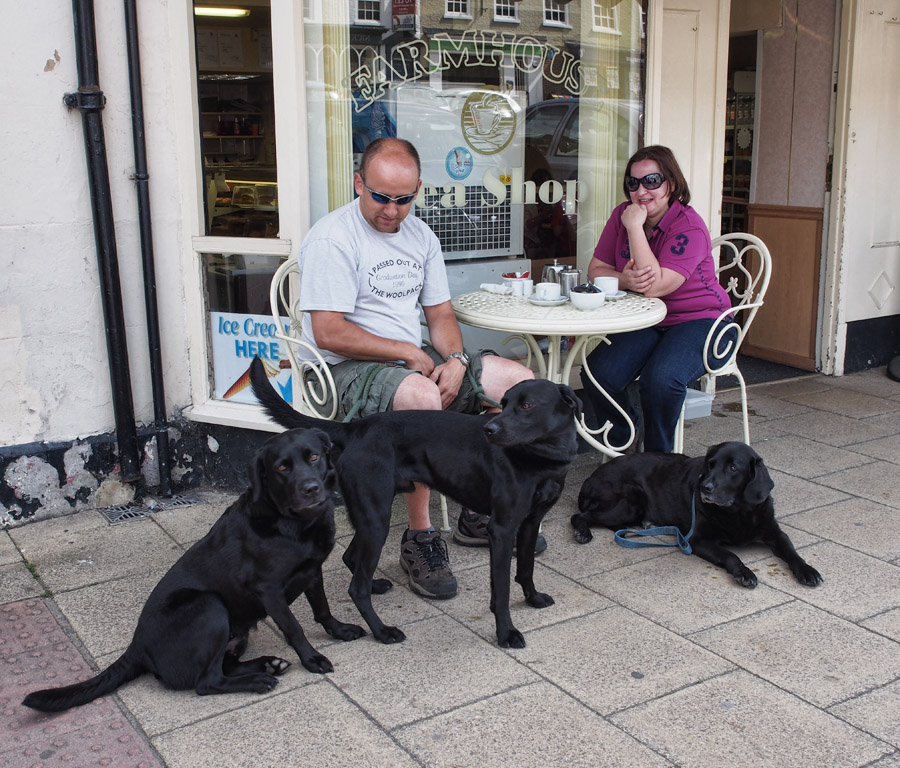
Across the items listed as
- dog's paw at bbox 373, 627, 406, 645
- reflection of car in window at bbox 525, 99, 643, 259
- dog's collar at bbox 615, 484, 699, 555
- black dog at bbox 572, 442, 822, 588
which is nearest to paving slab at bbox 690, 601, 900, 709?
black dog at bbox 572, 442, 822, 588

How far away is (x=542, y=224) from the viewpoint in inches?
203

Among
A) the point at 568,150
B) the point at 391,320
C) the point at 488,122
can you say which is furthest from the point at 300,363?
the point at 568,150

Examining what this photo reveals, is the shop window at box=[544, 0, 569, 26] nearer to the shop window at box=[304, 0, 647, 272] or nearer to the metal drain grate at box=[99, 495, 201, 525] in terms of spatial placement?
the shop window at box=[304, 0, 647, 272]

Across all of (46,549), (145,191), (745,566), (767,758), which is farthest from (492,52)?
(767,758)

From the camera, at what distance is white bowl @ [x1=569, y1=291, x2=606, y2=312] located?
3.91 m

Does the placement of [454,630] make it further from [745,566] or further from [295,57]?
[295,57]

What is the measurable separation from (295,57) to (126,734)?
2815 millimetres

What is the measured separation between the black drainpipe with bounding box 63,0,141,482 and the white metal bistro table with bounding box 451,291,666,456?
4.83 feet

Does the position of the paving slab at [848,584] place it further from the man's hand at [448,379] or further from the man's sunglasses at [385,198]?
the man's sunglasses at [385,198]

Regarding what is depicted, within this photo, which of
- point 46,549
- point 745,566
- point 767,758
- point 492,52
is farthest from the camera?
point 492,52

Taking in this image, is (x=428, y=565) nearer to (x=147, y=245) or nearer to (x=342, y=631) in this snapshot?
(x=342, y=631)

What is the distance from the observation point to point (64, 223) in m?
4.00

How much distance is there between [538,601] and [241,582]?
1096mm

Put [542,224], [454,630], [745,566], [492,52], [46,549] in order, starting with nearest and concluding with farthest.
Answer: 1. [454,630]
2. [745,566]
3. [46,549]
4. [492,52]
5. [542,224]
